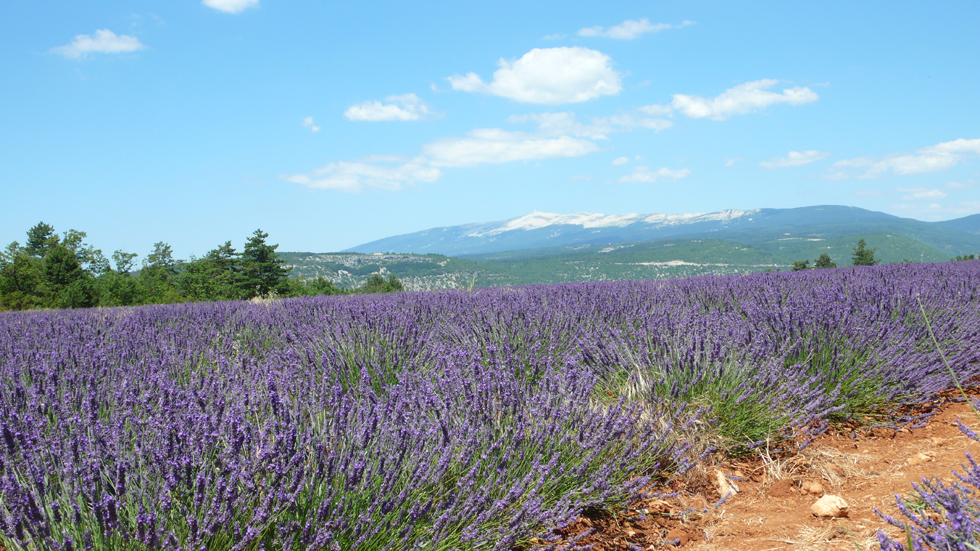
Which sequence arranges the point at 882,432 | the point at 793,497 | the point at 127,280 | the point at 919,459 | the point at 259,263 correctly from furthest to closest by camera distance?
the point at 259,263
the point at 127,280
the point at 882,432
the point at 919,459
the point at 793,497

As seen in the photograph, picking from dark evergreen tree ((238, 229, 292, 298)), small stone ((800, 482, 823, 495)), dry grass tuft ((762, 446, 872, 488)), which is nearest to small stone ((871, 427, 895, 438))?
dry grass tuft ((762, 446, 872, 488))

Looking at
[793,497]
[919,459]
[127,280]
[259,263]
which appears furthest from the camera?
[259,263]

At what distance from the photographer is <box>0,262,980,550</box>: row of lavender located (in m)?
1.27

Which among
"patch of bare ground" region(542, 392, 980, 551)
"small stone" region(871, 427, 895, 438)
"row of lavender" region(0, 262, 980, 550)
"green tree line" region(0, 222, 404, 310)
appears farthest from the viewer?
"green tree line" region(0, 222, 404, 310)

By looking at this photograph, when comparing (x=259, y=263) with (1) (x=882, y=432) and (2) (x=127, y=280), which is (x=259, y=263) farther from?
(1) (x=882, y=432)

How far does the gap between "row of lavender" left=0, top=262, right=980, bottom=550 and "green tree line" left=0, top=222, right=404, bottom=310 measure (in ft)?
36.7

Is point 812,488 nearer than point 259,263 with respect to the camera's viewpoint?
Yes

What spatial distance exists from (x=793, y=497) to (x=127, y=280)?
1174 inches

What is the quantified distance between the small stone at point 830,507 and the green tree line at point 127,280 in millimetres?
12858

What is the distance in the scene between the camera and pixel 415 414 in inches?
68.9

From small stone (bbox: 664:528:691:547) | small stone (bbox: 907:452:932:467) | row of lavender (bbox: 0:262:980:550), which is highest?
row of lavender (bbox: 0:262:980:550)

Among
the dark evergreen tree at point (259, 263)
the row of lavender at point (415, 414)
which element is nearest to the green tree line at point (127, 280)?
the dark evergreen tree at point (259, 263)

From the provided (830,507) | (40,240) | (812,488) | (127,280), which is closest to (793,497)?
(812,488)

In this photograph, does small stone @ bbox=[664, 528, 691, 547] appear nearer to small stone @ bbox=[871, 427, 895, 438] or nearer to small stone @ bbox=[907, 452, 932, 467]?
small stone @ bbox=[907, 452, 932, 467]
